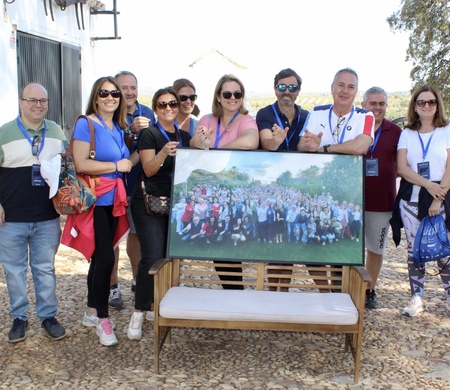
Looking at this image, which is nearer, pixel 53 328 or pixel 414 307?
pixel 53 328

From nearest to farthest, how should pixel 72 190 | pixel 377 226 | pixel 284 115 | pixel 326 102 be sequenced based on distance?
1. pixel 72 190
2. pixel 284 115
3. pixel 377 226
4. pixel 326 102

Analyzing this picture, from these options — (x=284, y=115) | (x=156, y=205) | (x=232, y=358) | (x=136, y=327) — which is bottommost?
(x=232, y=358)

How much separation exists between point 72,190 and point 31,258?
2.56 ft

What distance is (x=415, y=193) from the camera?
4758 millimetres

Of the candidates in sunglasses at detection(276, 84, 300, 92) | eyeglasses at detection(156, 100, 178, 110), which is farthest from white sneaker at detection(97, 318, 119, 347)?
sunglasses at detection(276, 84, 300, 92)

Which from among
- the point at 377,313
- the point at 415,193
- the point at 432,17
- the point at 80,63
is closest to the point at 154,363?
the point at 377,313

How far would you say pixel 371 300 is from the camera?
5230 millimetres

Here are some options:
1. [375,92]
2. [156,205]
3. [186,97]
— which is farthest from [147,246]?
[375,92]

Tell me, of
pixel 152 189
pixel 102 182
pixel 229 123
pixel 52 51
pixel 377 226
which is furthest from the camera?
pixel 52 51

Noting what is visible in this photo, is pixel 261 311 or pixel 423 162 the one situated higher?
pixel 423 162

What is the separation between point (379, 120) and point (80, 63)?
8.51 meters

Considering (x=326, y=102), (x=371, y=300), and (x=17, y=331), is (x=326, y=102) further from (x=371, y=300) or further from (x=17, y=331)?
(x=17, y=331)

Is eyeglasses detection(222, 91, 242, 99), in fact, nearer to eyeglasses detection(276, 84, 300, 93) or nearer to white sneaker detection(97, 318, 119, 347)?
eyeglasses detection(276, 84, 300, 93)

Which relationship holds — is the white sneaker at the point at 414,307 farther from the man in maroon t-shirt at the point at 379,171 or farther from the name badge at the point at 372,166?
the name badge at the point at 372,166
